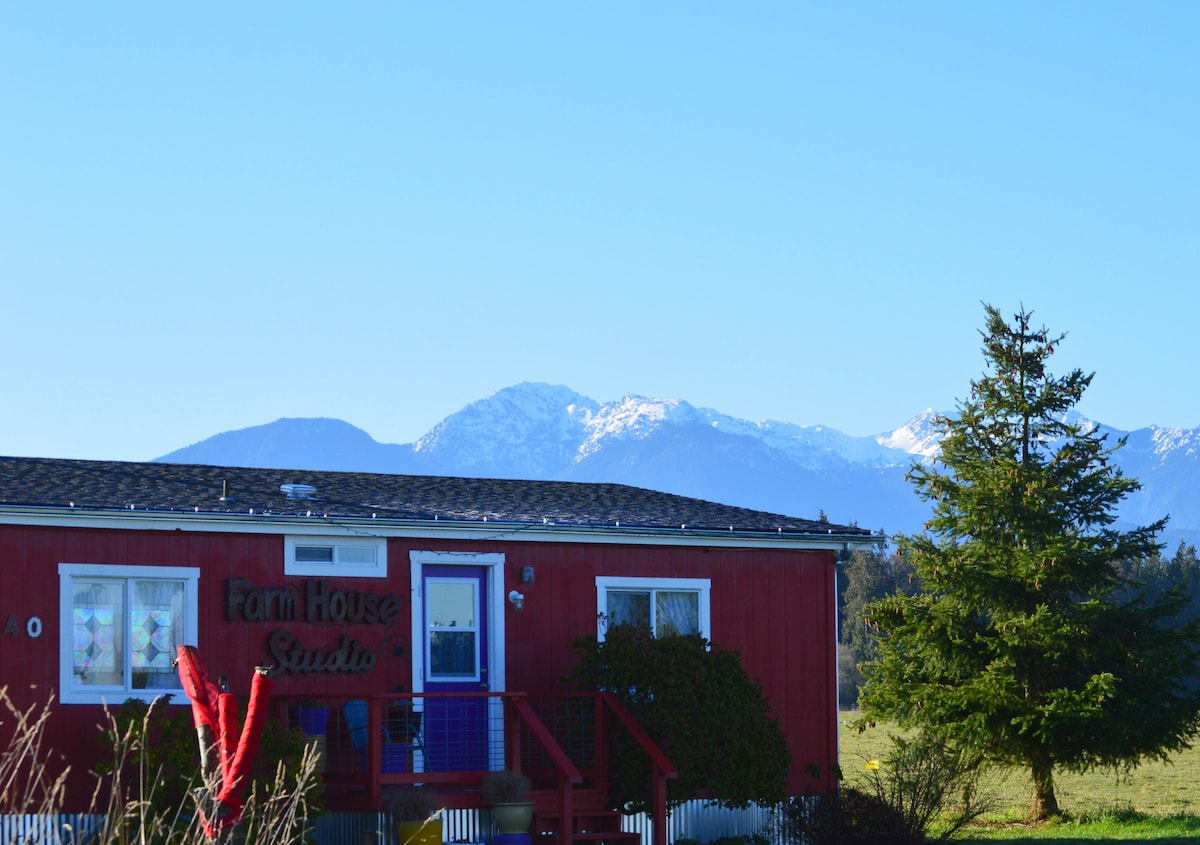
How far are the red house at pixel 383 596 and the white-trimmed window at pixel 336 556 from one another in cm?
2

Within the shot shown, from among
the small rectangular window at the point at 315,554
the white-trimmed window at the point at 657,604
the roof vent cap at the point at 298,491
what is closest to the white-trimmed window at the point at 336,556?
the small rectangular window at the point at 315,554

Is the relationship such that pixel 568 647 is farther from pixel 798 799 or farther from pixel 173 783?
pixel 173 783

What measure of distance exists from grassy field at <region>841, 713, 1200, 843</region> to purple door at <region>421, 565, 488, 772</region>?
205 inches

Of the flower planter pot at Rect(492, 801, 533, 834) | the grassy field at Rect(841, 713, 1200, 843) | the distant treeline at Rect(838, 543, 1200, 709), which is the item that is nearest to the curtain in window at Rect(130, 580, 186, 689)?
the flower planter pot at Rect(492, 801, 533, 834)

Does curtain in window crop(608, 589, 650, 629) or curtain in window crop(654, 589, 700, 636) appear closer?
curtain in window crop(608, 589, 650, 629)

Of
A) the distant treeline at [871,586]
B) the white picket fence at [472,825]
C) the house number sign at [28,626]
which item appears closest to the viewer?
the white picket fence at [472,825]

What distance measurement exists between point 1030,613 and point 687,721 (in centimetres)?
820

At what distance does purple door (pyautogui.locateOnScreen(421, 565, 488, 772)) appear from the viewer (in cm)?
1666

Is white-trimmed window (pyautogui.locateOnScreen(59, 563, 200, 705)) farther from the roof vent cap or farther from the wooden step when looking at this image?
the wooden step

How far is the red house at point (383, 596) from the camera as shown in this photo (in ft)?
49.4

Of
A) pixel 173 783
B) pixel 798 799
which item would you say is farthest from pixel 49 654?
pixel 798 799

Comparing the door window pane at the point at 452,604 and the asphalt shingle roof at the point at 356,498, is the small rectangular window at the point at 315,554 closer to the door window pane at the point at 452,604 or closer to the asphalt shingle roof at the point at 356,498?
the asphalt shingle roof at the point at 356,498

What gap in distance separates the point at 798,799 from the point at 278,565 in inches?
243

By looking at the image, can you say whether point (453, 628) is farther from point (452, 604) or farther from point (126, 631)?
point (126, 631)
